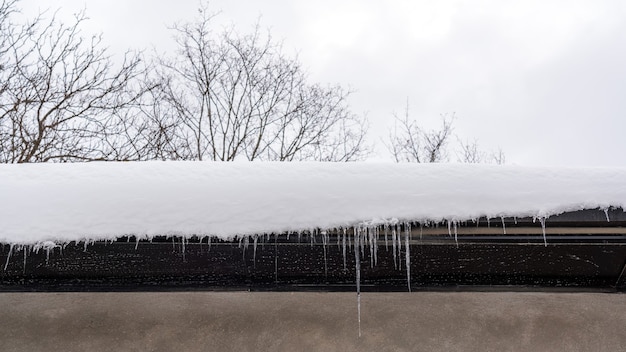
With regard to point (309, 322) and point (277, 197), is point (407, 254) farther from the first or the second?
point (309, 322)

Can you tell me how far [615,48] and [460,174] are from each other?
2595 cm

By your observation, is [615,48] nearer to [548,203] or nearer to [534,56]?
[534,56]

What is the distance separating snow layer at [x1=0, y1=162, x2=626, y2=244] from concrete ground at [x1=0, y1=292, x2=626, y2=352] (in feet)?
2.74

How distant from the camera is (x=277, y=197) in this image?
1.83 metres

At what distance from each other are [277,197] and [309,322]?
0.89 m

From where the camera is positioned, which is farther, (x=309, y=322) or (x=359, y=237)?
(x=309, y=322)

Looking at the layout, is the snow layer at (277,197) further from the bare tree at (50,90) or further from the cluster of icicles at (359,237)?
the bare tree at (50,90)

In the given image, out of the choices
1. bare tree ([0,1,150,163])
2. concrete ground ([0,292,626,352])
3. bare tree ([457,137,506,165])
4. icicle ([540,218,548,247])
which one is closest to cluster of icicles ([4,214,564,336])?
icicle ([540,218,548,247])

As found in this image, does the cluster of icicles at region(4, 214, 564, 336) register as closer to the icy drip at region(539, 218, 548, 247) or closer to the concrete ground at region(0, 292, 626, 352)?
the icy drip at region(539, 218, 548, 247)

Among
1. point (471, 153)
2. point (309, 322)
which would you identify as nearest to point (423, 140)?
point (471, 153)

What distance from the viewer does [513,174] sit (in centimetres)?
193

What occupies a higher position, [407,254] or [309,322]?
[407,254]

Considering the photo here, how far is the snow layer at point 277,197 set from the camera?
5.81 feet

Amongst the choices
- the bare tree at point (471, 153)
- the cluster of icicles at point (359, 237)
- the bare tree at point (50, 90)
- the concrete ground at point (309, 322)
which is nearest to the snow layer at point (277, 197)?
the cluster of icicles at point (359, 237)
